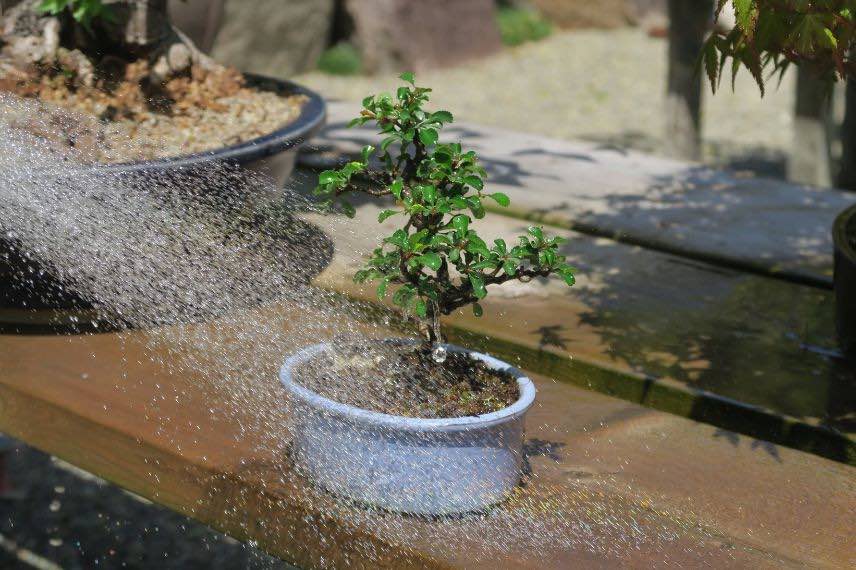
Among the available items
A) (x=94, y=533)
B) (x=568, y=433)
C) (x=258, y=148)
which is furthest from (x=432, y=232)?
(x=94, y=533)

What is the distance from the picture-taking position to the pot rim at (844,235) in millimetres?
2656

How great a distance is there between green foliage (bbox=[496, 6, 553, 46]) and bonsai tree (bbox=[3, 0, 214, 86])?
20.8 feet

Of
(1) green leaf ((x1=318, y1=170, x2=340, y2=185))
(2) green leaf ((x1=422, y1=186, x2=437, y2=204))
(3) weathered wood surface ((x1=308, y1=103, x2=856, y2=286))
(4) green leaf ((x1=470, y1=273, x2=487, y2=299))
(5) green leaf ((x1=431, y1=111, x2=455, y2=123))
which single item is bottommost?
(3) weathered wood surface ((x1=308, y1=103, x2=856, y2=286))

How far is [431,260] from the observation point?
77.6 inches

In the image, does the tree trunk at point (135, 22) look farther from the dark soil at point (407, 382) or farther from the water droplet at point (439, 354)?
the water droplet at point (439, 354)

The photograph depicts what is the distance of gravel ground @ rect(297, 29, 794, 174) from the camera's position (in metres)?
7.92

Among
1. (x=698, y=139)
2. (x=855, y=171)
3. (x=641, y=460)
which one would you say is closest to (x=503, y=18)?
(x=698, y=139)

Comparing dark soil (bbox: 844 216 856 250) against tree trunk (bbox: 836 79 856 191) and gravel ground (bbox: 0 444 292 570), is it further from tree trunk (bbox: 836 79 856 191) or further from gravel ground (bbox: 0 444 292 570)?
gravel ground (bbox: 0 444 292 570)

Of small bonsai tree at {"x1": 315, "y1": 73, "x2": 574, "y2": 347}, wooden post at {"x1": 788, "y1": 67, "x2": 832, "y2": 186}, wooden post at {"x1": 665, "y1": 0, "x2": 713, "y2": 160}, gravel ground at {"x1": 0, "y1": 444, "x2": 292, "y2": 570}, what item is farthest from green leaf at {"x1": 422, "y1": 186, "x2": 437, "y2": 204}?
wooden post at {"x1": 788, "y1": 67, "x2": 832, "y2": 186}

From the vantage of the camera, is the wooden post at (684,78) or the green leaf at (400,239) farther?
the wooden post at (684,78)

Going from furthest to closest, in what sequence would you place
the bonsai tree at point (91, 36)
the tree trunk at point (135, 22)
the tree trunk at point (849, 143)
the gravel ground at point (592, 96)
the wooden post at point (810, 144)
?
1. the gravel ground at point (592, 96)
2. the wooden post at point (810, 144)
3. the tree trunk at point (849, 143)
4. the tree trunk at point (135, 22)
5. the bonsai tree at point (91, 36)

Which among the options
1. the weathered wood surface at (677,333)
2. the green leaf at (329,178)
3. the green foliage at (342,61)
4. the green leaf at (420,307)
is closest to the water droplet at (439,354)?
the green leaf at (420,307)

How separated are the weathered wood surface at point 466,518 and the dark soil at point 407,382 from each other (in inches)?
7.1

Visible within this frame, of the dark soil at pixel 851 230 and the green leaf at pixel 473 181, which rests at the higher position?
the green leaf at pixel 473 181
